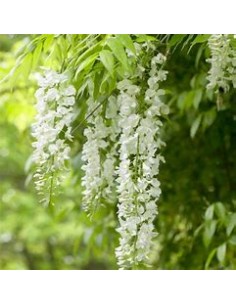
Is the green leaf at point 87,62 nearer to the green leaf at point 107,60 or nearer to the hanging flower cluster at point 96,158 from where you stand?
the green leaf at point 107,60

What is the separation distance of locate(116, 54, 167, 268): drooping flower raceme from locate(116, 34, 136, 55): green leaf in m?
0.13

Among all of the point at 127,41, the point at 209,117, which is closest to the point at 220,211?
the point at 209,117

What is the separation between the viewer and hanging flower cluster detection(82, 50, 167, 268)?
1.70 metres

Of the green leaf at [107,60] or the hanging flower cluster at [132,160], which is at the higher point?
the green leaf at [107,60]

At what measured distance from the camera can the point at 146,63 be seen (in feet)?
5.81

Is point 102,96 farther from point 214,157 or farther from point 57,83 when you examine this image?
point 214,157

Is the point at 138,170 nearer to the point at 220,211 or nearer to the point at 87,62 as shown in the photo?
the point at 87,62

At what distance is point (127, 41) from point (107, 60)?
3.6 inches

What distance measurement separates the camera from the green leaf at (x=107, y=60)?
1.59 metres

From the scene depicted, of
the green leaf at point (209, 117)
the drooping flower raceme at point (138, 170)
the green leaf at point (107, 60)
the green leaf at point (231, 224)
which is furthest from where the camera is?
the green leaf at point (209, 117)

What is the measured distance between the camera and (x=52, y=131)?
173cm

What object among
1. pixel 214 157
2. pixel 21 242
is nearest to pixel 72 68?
pixel 214 157

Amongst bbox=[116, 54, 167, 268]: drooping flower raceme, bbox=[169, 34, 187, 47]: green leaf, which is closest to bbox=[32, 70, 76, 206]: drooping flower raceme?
bbox=[116, 54, 167, 268]: drooping flower raceme

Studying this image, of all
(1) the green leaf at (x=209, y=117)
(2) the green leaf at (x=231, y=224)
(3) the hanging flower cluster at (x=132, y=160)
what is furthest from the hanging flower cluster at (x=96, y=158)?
(1) the green leaf at (x=209, y=117)
